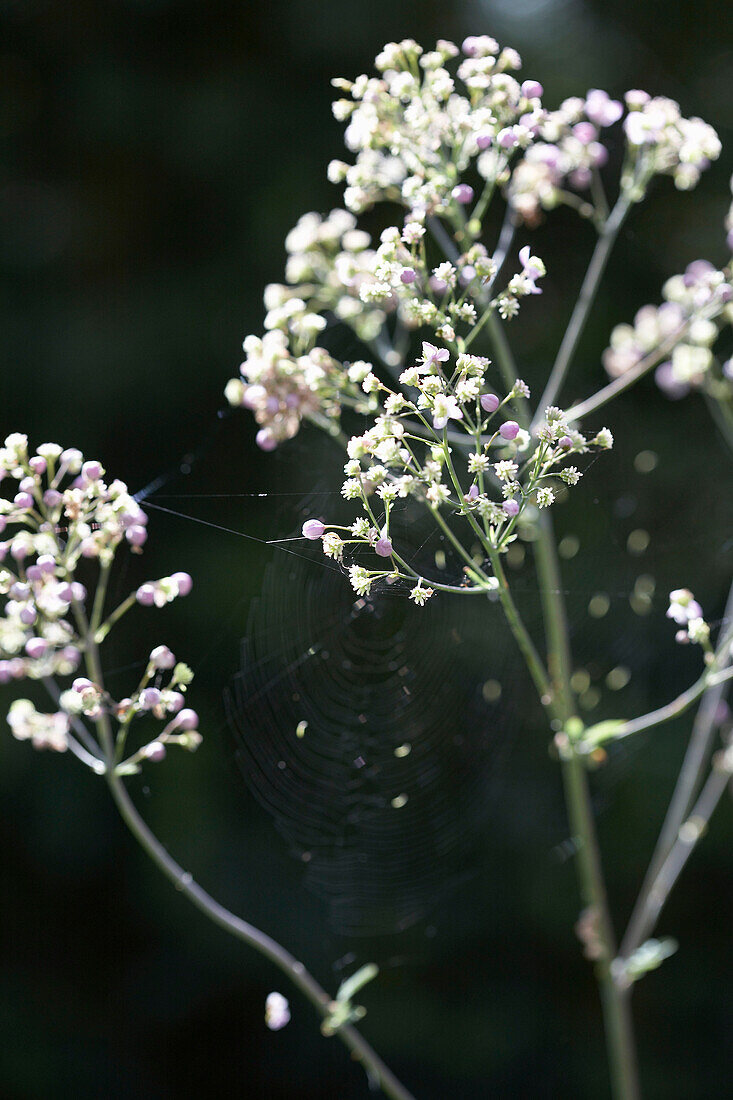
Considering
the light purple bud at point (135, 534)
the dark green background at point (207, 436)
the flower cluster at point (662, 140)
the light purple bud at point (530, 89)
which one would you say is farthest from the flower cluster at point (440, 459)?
the dark green background at point (207, 436)

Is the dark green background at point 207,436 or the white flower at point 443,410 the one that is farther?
the dark green background at point 207,436

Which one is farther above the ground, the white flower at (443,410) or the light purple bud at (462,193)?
the light purple bud at (462,193)

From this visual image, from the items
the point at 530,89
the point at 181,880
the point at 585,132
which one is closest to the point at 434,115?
the point at 530,89

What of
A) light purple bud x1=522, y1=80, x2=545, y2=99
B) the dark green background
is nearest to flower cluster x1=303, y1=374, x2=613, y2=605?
light purple bud x1=522, y1=80, x2=545, y2=99

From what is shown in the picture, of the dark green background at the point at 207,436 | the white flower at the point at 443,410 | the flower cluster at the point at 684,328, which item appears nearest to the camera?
the white flower at the point at 443,410

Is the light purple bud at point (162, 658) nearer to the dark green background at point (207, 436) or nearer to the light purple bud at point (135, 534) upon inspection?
the light purple bud at point (135, 534)

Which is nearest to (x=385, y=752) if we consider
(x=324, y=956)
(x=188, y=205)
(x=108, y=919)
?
(x=324, y=956)
